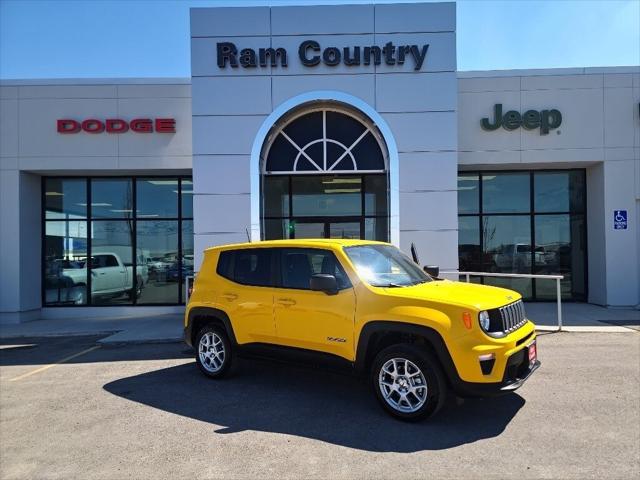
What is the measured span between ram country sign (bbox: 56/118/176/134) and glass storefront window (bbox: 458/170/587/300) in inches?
349

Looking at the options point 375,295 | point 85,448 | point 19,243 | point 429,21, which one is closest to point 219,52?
point 429,21

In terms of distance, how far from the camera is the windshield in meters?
5.21

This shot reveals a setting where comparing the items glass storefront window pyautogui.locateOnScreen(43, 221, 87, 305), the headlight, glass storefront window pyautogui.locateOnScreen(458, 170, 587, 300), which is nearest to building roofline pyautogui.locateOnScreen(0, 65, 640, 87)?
glass storefront window pyautogui.locateOnScreen(458, 170, 587, 300)

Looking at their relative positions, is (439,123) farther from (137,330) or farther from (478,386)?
(137,330)

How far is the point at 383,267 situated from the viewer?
5527 mm

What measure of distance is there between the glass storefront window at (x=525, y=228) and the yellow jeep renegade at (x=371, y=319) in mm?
8762

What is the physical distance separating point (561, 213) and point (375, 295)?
11.3 metres

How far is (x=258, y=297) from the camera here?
229 inches

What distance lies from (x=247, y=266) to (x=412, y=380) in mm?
2707

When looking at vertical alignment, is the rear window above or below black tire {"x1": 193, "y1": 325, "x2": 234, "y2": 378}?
above

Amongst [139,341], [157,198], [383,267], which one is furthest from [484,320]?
[157,198]

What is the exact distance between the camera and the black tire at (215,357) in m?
6.17

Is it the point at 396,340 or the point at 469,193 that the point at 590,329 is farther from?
the point at 396,340

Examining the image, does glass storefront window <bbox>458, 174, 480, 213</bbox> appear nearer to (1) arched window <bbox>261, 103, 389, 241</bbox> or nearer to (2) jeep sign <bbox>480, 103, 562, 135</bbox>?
(2) jeep sign <bbox>480, 103, 562, 135</bbox>
